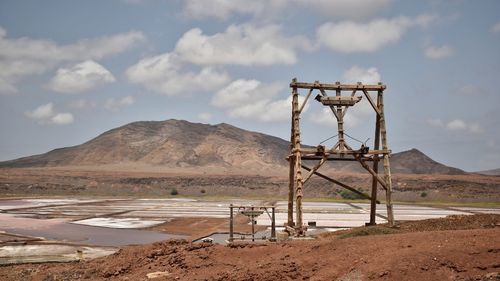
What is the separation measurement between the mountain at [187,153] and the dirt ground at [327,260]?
123m

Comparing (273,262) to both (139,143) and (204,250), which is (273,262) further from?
(139,143)

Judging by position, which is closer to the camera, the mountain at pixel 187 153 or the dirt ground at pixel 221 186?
the dirt ground at pixel 221 186

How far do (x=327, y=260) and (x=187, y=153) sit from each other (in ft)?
473

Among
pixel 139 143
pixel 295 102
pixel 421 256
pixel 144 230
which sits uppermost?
pixel 139 143

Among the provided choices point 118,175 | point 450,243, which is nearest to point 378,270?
point 450,243

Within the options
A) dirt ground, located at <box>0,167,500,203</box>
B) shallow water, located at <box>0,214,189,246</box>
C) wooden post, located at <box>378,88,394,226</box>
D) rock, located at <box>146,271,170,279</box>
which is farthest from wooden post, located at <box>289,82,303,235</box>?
dirt ground, located at <box>0,167,500,203</box>

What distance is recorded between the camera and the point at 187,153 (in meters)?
153

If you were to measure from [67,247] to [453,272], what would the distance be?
776 inches

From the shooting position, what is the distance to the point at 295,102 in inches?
622

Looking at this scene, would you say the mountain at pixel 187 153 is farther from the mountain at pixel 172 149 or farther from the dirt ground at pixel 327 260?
the dirt ground at pixel 327 260

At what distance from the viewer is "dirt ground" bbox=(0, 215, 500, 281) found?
8367 mm

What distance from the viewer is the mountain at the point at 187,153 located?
148 meters

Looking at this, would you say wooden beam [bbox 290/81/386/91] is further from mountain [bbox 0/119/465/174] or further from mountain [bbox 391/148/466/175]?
mountain [bbox 391/148/466/175]

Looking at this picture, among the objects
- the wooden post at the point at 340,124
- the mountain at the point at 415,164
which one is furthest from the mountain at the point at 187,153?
the wooden post at the point at 340,124
